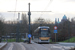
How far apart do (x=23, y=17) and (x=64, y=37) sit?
33670mm

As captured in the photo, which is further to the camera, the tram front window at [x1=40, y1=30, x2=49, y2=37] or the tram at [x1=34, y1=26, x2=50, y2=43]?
the tram front window at [x1=40, y1=30, x2=49, y2=37]

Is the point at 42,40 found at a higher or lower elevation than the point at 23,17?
lower

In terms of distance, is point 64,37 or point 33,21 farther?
point 33,21

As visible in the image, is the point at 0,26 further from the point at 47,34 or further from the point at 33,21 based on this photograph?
the point at 33,21

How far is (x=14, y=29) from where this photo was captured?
7138cm

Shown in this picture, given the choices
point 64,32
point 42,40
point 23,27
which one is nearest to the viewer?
point 42,40

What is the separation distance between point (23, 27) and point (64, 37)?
18156 millimetres

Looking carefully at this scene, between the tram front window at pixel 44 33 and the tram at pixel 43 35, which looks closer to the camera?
the tram at pixel 43 35

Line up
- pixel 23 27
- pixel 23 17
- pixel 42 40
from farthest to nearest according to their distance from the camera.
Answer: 1. pixel 23 17
2. pixel 23 27
3. pixel 42 40

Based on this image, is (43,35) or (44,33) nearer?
(43,35)

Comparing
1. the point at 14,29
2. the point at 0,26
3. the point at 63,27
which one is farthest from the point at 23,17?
the point at 0,26

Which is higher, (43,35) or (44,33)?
(44,33)

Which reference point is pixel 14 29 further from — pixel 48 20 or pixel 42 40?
pixel 42 40

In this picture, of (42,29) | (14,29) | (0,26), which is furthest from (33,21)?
(42,29)
